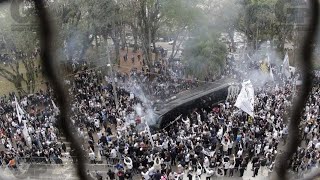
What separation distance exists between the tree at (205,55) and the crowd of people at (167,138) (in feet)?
13.9

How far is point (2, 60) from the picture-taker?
24359 millimetres

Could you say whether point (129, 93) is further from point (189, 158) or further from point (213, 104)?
point (189, 158)

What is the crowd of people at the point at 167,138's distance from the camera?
1312 cm

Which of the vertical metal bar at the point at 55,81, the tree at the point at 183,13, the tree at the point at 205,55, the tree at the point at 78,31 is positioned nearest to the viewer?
the vertical metal bar at the point at 55,81

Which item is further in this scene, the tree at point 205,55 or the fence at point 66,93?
the tree at point 205,55

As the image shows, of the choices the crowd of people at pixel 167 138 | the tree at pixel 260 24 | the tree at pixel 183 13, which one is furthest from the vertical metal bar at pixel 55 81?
the tree at pixel 260 24

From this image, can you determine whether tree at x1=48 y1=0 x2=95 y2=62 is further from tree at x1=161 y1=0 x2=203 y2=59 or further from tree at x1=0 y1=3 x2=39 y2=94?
tree at x1=161 y1=0 x2=203 y2=59

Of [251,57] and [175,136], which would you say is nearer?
[175,136]

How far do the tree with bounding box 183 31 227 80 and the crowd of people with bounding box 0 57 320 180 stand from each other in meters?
4.23

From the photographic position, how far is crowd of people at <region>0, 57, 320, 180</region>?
1312 centimetres

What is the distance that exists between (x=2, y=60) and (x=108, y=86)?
7132 millimetres

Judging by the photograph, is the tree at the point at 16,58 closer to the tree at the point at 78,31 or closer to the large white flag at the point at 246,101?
the tree at the point at 78,31

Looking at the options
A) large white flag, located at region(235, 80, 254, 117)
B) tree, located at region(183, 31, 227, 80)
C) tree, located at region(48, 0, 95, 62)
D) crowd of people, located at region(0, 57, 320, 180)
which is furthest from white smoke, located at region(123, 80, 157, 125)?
tree, located at region(48, 0, 95, 62)

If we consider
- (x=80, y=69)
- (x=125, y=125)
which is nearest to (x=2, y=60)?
(x=80, y=69)
